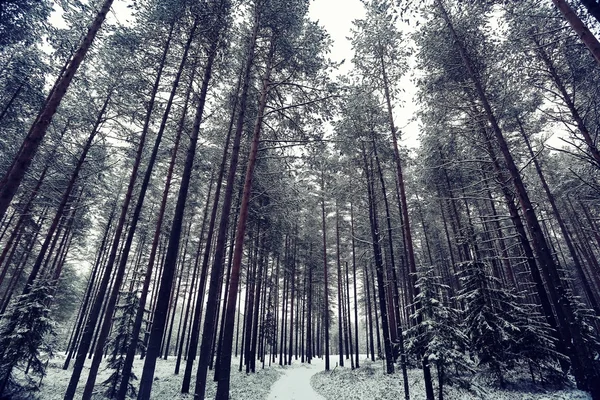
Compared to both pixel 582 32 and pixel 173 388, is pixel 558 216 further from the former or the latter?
pixel 173 388

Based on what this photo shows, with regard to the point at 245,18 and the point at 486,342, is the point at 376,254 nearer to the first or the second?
the point at 486,342

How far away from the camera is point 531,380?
10391mm

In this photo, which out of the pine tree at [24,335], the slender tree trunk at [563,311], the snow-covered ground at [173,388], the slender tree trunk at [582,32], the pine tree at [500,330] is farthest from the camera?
the snow-covered ground at [173,388]

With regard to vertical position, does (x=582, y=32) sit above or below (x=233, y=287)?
above

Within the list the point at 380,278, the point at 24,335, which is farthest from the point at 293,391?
the point at 24,335

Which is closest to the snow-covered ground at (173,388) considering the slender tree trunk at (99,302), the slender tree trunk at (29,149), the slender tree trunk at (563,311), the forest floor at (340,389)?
the forest floor at (340,389)

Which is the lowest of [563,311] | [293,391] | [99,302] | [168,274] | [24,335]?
[293,391]

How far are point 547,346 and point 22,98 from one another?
91.2ft

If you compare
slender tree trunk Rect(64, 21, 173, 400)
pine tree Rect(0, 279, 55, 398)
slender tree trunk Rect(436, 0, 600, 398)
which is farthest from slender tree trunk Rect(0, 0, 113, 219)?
slender tree trunk Rect(436, 0, 600, 398)

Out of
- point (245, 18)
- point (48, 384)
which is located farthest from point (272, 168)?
point (48, 384)

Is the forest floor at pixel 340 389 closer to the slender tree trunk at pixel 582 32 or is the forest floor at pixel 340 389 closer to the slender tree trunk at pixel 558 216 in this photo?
the slender tree trunk at pixel 582 32

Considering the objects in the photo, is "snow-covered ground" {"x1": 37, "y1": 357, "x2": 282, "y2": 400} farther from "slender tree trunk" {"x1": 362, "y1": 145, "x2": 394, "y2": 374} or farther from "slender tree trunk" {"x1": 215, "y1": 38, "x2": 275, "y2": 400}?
"slender tree trunk" {"x1": 362, "y1": 145, "x2": 394, "y2": 374}

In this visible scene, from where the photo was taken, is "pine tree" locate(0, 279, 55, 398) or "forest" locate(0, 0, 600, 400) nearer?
"forest" locate(0, 0, 600, 400)

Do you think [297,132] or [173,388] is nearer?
[297,132]
